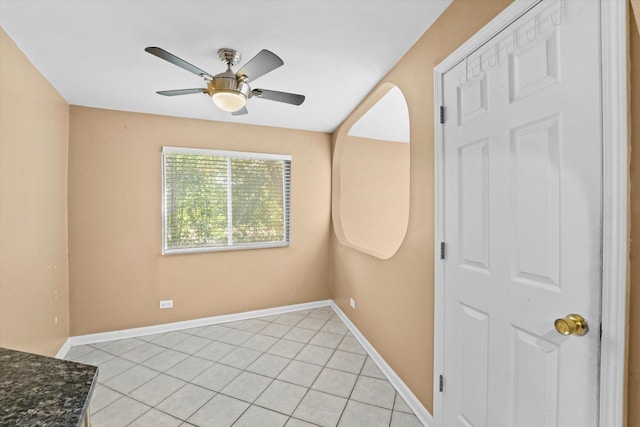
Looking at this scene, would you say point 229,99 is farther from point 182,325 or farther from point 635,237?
point 182,325

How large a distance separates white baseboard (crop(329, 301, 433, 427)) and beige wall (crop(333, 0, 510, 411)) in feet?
0.14

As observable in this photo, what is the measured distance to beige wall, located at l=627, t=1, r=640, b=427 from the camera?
75 centimetres

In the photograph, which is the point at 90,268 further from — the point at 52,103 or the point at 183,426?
the point at 183,426

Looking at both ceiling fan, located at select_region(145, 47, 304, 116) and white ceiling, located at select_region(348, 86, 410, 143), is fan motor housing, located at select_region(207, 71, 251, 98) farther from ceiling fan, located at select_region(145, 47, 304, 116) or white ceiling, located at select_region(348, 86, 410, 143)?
white ceiling, located at select_region(348, 86, 410, 143)

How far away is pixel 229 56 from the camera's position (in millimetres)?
1842


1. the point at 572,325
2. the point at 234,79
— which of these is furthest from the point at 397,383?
the point at 234,79

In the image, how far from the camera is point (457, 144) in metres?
1.40

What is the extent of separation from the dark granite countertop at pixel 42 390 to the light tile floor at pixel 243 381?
4.14 feet

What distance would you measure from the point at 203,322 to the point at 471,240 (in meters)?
3.07

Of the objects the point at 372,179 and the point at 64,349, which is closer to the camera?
the point at 64,349

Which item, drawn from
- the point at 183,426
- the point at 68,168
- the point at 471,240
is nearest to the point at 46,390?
the point at 183,426

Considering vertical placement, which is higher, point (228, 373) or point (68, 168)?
point (68, 168)

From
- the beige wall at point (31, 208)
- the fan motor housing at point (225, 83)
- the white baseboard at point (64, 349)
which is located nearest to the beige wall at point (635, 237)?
the fan motor housing at point (225, 83)

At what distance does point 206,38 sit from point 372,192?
2889 mm
